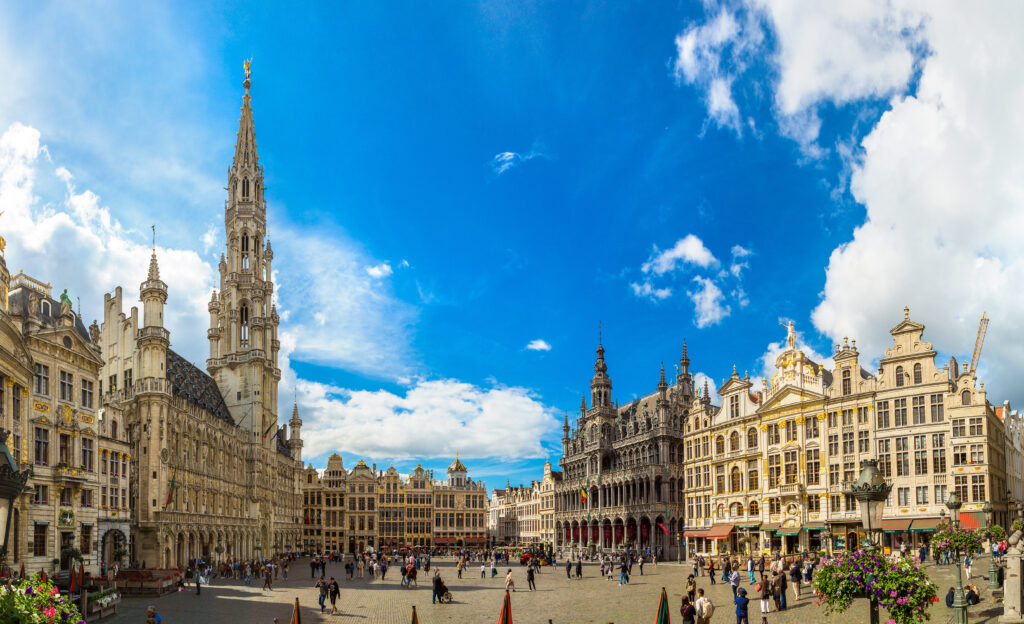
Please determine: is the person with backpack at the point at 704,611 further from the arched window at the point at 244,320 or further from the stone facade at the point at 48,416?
the arched window at the point at 244,320

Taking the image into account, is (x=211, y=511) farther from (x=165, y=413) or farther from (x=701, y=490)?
(x=701, y=490)

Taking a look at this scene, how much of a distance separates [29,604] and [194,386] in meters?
67.9

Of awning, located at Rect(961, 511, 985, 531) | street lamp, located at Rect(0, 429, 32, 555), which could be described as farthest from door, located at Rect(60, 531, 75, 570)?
awning, located at Rect(961, 511, 985, 531)

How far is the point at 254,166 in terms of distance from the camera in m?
93.2

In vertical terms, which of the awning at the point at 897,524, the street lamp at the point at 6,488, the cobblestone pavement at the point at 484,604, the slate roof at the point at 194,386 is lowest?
the cobblestone pavement at the point at 484,604

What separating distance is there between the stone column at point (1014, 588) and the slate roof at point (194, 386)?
5492 centimetres

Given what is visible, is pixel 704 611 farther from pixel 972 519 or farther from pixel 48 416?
pixel 972 519

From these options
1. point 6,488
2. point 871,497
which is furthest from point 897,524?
point 6,488

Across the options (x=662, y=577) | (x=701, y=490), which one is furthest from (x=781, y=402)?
(x=662, y=577)

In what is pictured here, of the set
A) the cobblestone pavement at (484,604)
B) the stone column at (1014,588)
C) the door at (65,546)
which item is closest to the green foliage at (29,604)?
the cobblestone pavement at (484,604)

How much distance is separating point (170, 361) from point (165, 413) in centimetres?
1223

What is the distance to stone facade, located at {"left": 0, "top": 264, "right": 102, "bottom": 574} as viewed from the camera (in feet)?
113

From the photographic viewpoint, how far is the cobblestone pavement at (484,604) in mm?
29188

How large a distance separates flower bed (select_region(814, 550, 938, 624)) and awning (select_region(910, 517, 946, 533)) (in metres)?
35.5
